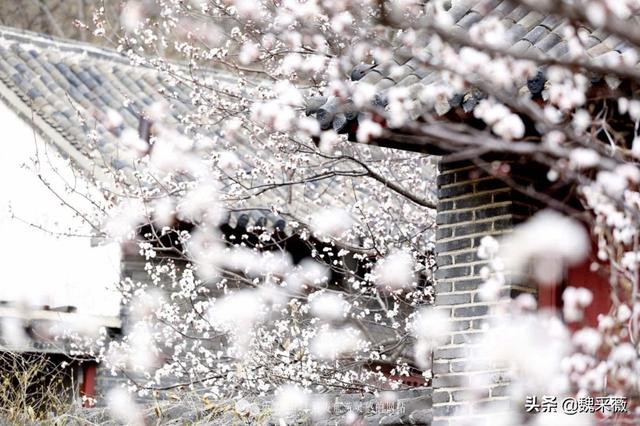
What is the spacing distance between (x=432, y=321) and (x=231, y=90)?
327cm

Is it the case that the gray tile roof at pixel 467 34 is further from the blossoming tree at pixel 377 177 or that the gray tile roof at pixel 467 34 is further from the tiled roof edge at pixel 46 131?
the tiled roof edge at pixel 46 131

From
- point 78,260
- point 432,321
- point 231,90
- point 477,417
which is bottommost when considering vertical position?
point 477,417

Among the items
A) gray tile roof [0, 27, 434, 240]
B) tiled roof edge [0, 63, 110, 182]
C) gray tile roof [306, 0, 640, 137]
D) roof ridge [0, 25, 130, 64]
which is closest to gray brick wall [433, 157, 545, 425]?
gray tile roof [306, 0, 640, 137]

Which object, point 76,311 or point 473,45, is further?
point 76,311

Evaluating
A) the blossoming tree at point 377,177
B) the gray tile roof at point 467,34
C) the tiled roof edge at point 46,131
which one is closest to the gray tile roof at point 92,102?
the tiled roof edge at point 46,131

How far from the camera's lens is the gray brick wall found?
678 centimetres

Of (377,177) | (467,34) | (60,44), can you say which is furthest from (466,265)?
(60,44)

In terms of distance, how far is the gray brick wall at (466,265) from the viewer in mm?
6777

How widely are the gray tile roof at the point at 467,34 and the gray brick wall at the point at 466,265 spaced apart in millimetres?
677

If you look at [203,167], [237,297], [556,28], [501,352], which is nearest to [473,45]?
[501,352]

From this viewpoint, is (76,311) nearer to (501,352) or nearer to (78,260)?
(78,260)

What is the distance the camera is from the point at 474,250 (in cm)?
704

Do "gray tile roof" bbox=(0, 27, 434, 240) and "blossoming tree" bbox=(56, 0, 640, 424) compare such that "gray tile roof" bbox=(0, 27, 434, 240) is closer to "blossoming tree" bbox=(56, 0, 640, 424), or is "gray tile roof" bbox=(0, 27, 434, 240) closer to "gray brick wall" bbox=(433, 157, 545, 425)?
"blossoming tree" bbox=(56, 0, 640, 424)

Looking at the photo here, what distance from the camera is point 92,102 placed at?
1584cm
